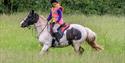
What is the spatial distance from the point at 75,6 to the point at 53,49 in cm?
2049

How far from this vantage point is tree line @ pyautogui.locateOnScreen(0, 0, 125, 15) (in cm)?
3356

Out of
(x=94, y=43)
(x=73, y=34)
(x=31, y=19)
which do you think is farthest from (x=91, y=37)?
(x=31, y=19)

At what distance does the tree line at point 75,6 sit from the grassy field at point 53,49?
8.81m

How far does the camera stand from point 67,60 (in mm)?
10148

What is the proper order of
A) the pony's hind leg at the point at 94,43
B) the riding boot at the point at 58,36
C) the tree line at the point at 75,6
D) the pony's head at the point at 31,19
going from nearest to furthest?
the riding boot at the point at 58,36 → the pony's head at the point at 31,19 → the pony's hind leg at the point at 94,43 → the tree line at the point at 75,6

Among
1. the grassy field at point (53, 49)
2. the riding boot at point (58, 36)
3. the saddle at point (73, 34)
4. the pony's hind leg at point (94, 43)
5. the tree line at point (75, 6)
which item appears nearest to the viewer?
the grassy field at point (53, 49)

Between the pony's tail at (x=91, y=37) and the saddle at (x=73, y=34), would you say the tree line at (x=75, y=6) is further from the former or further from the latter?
the saddle at (x=73, y=34)

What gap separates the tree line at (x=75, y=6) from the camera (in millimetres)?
33562

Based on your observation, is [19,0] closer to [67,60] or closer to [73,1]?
[73,1]

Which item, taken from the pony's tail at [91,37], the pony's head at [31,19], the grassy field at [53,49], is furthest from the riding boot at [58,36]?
the pony's tail at [91,37]

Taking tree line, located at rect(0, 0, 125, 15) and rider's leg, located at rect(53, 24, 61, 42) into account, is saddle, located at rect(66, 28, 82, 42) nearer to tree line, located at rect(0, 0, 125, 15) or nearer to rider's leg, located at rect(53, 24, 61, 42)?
rider's leg, located at rect(53, 24, 61, 42)

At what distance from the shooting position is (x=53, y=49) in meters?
15.2

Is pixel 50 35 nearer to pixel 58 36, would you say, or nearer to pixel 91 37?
pixel 58 36

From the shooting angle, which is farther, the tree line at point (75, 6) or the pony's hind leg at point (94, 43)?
the tree line at point (75, 6)
